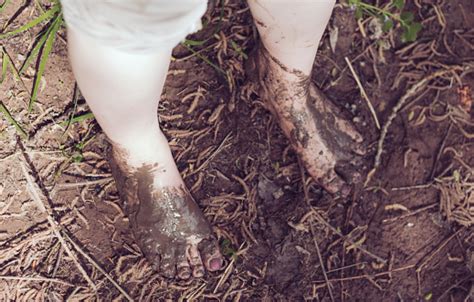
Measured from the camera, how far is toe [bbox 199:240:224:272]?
1525 millimetres

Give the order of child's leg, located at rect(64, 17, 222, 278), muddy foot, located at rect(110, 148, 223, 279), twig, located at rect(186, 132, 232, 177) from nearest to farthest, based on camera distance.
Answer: child's leg, located at rect(64, 17, 222, 278), muddy foot, located at rect(110, 148, 223, 279), twig, located at rect(186, 132, 232, 177)

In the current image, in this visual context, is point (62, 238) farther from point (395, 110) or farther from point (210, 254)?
point (395, 110)

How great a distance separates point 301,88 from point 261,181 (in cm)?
28

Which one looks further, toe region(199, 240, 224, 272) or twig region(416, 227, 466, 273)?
twig region(416, 227, 466, 273)

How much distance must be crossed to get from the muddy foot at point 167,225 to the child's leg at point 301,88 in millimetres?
333

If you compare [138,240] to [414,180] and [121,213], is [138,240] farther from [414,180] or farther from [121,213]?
[414,180]

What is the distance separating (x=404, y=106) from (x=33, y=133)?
1.02 metres

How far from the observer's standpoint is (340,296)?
160cm

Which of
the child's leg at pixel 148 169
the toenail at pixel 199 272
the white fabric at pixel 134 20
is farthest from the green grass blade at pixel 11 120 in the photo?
the white fabric at pixel 134 20

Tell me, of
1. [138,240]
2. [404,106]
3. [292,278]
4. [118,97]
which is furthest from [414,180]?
[118,97]

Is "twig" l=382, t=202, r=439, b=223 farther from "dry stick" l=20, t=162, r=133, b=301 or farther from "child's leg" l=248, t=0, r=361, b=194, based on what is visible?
"dry stick" l=20, t=162, r=133, b=301

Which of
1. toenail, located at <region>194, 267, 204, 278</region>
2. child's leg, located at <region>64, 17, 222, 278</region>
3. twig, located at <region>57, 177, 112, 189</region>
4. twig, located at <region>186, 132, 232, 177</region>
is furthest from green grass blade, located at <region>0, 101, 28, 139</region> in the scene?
toenail, located at <region>194, 267, 204, 278</region>

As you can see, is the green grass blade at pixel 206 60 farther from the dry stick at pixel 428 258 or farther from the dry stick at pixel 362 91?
the dry stick at pixel 428 258

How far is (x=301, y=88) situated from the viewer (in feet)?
5.05
